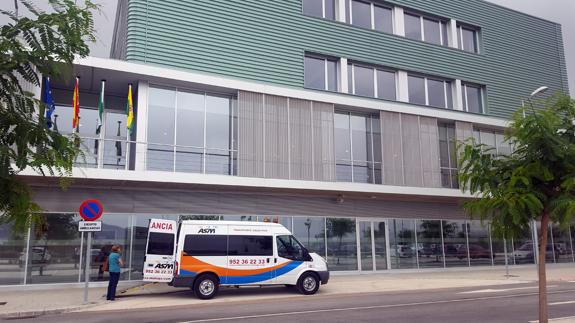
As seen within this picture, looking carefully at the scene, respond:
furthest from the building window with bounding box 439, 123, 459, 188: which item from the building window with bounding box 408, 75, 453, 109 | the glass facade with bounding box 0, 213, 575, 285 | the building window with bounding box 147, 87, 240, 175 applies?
the building window with bounding box 147, 87, 240, 175

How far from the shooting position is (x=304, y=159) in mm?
21562

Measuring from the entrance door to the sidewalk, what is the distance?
58 centimetres

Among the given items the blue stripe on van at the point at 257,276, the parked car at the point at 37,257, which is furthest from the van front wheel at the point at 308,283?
the parked car at the point at 37,257

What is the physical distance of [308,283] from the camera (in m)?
16.5

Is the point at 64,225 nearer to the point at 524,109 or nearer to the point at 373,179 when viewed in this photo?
the point at 373,179

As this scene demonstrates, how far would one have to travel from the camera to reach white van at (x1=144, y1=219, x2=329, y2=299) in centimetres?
1552

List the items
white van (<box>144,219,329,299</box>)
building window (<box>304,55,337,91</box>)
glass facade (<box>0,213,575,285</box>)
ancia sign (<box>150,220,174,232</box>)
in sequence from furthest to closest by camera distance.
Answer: building window (<box>304,55,337,91</box>)
glass facade (<box>0,213,575,285</box>)
ancia sign (<box>150,220,174,232</box>)
white van (<box>144,219,329,299</box>)

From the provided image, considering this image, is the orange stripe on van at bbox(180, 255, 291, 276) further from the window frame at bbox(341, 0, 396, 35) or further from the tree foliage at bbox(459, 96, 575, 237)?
the window frame at bbox(341, 0, 396, 35)

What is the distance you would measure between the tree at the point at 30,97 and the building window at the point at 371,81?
72.5 feet

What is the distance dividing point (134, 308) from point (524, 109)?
11124 mm

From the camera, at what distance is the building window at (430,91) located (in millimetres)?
26547

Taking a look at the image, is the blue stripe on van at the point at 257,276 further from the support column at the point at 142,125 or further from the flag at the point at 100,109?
the flag at the point at 100,109

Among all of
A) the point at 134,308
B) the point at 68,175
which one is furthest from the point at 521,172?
the point at 134,308

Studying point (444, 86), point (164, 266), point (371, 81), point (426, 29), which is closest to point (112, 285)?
point (164, 266)
